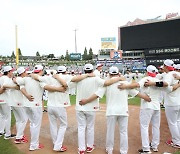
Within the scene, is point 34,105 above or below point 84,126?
above

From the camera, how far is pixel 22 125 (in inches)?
284

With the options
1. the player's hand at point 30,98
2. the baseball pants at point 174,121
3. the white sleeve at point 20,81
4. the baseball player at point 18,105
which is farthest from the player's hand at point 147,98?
the baseball player at point 18,105

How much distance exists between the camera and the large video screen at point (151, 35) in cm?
2197

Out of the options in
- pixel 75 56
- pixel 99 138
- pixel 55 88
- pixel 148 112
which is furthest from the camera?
pixel 75 56

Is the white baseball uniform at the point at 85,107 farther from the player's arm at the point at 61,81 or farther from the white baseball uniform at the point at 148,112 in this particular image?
the white baseball uniform at the point at 148,112

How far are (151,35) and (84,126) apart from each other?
18.4 m

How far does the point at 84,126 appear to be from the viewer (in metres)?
6.18

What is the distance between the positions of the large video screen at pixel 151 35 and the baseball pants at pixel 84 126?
57.4 feet

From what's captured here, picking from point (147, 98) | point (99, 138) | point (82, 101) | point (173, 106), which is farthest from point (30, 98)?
point (173, 106)

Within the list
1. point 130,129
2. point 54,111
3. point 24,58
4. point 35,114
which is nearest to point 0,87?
point 35,114

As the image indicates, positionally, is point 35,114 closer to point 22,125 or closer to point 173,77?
point 22,125

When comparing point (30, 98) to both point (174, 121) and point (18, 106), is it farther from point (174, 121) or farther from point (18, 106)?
point (174, 121)

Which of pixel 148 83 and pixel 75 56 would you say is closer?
pixel 148 83

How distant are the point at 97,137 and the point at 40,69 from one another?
2581mm
